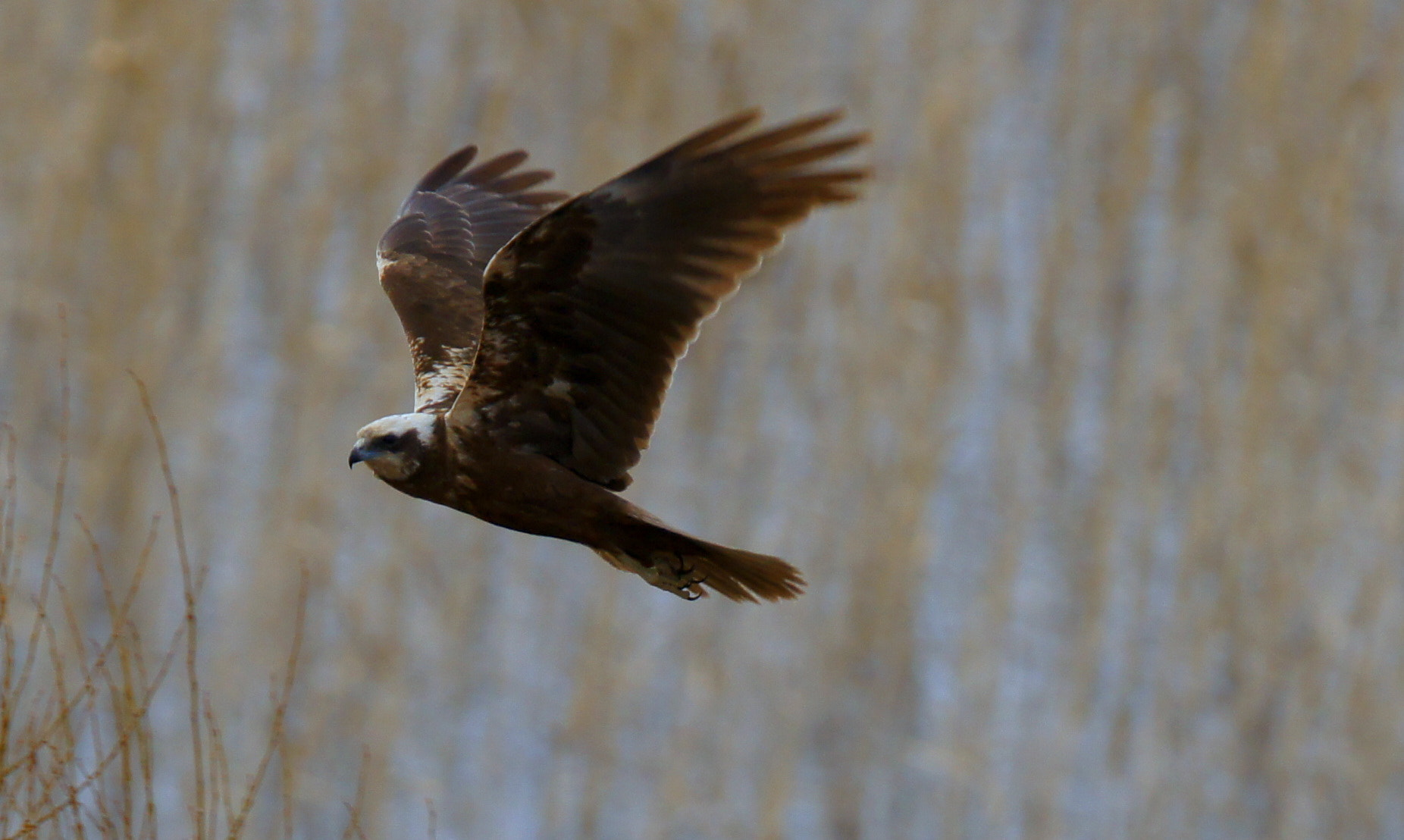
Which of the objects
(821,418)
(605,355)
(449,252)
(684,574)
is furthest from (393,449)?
(821,418)

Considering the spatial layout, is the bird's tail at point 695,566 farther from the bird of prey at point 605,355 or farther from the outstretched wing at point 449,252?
the outstretched wing at point 449,252

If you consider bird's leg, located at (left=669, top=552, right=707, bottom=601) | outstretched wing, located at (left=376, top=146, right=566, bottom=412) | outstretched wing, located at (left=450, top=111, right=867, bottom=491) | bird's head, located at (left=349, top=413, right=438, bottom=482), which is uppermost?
outstretched wing, located at (left=376, top=146, right=566, bottom=412)

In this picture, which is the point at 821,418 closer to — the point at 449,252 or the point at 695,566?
the point at 449,252

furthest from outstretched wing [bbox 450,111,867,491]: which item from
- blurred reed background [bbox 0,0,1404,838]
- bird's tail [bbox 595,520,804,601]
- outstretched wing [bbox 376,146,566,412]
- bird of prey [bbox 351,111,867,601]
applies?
blurred reed background [bbox 0,0,1404,838]

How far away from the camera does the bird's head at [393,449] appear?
3160mm

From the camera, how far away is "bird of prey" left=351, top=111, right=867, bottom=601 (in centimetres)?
295

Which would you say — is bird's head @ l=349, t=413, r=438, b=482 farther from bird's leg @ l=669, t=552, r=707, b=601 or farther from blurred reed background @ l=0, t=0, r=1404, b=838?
blurred reed background @ l=0, t=0, r=1404, b=838

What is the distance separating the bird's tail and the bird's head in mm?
374

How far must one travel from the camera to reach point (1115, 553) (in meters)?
5.46

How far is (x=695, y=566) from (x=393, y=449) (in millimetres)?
582

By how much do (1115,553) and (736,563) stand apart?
2.47 meters

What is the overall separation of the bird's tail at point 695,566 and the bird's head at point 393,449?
1.23ft

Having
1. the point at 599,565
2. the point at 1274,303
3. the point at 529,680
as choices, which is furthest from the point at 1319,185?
the point at 529,680

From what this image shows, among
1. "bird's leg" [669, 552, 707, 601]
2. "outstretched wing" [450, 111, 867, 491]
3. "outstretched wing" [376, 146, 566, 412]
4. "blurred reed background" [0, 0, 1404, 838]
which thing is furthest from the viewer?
"blurred reed background" [0, 0, 1404, 838]
